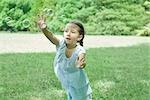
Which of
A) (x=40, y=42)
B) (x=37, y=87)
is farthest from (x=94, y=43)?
(x=37, y=87)

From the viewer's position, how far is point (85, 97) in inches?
143

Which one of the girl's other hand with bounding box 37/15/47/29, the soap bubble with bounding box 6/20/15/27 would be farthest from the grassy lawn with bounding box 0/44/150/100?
the soap bubble with bounding box 6/20/15/27

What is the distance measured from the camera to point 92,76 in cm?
719

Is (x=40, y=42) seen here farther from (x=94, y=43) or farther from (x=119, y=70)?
(x=119, y=70)

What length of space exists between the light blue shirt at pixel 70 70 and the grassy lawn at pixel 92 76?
2105 mm

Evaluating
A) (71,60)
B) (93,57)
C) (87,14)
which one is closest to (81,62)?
(71,60)

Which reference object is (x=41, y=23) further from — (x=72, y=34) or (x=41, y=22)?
(x=72, y=34)

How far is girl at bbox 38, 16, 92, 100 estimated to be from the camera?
356cm

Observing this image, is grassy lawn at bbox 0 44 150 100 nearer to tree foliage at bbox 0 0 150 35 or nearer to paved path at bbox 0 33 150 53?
paved path at bbox 0 33 150 53

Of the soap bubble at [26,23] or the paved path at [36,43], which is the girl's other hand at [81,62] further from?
the soap bubble at [26,23]

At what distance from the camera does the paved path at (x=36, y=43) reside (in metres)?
11.4

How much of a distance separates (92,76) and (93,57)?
7.58 ft

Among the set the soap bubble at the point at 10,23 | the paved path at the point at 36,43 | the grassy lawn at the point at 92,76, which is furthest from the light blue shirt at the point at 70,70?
the soap bubble at the point at 10,23

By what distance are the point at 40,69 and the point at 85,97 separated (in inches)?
171
